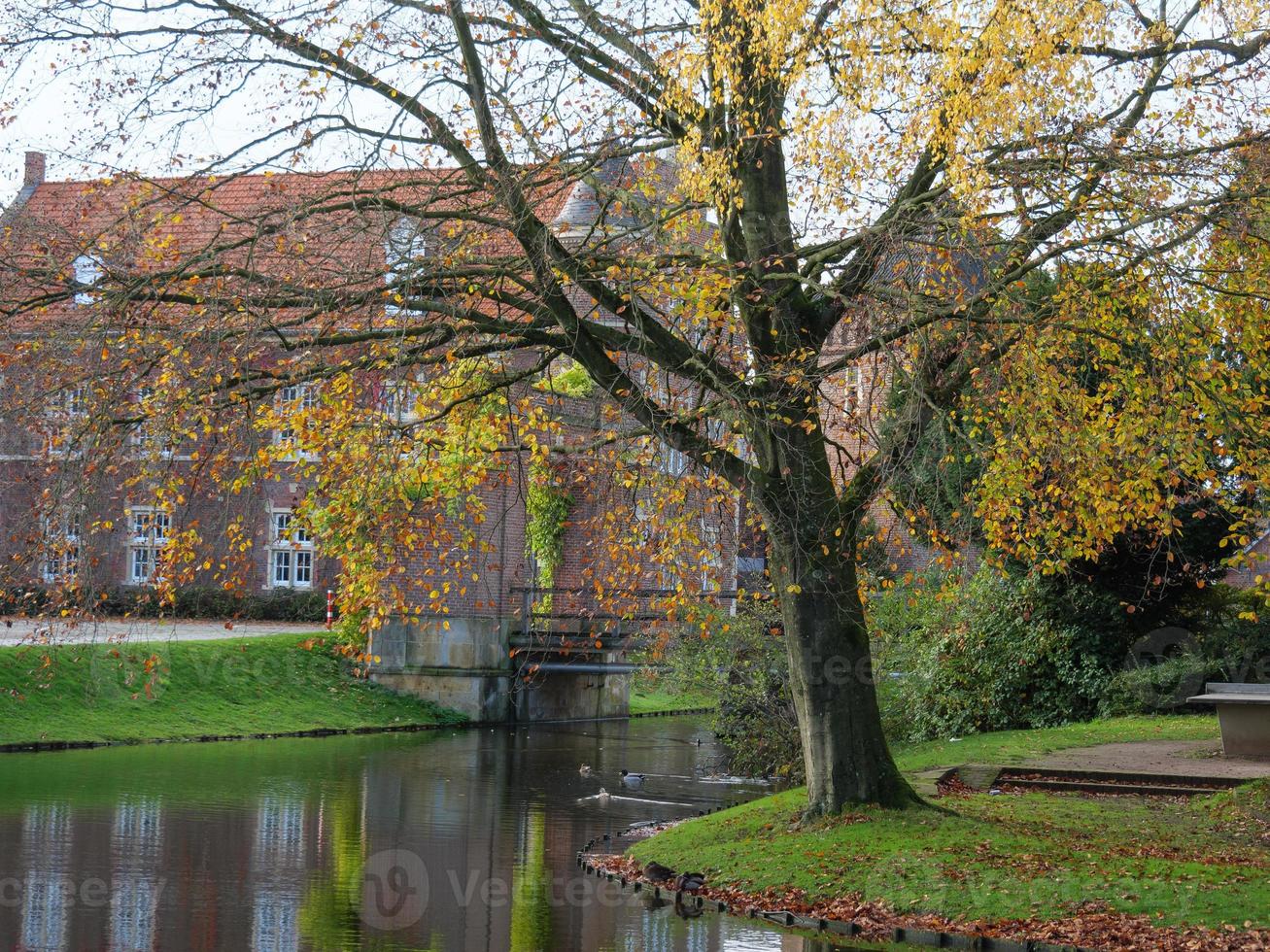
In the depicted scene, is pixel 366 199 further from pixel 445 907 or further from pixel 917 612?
pixel 917 612

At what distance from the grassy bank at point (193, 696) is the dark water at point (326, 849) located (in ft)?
4.88

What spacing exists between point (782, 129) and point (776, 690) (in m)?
11.2

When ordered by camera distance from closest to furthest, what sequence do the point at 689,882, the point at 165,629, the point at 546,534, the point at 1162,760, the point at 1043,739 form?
the point at 689,882 → the point at 1162,760 → the point at 1043,739 → the point at 165,629 → the point at 546,534

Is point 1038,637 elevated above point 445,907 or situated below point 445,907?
above

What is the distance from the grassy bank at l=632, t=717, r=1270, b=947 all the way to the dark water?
98 cm

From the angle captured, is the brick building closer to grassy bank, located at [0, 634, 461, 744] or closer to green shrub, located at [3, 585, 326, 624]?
grassy bank, located at [0, 634, 461, 744]

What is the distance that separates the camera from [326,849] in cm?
1550

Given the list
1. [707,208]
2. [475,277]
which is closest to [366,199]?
[475,277]

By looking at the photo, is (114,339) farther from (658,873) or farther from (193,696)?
(193,696)

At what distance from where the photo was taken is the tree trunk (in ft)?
46.1

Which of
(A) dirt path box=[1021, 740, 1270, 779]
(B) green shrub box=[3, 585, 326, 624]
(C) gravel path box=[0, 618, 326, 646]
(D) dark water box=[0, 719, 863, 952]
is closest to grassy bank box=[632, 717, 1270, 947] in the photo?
(D) dark water box=[0, 719, 863, 952]

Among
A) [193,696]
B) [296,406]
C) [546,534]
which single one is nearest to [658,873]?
[296,406]

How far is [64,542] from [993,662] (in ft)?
57.5

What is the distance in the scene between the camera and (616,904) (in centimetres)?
1273
